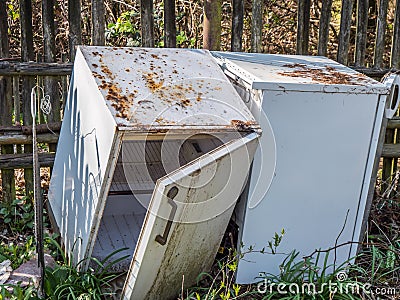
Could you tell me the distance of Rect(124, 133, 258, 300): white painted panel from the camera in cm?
224

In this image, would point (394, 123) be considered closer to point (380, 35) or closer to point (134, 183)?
point (380, 35)

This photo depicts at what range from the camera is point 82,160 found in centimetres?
277

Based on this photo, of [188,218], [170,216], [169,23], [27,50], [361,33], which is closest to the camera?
[170,216]

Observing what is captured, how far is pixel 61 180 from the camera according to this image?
3.22 m

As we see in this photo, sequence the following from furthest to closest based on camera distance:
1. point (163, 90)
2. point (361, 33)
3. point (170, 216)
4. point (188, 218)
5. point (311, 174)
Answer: point (361, 33), point (311, 174), point (163, 90), point (188, 218), point (170, 216)

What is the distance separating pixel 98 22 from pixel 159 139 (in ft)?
4.34

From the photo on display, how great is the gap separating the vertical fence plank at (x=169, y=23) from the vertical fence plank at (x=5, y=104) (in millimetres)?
1091

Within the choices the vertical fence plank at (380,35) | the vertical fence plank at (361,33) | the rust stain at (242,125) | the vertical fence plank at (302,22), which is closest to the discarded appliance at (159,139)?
the rust stain at (242,125)

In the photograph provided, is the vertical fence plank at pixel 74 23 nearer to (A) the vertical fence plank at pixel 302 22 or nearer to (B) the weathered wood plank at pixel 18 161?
(B) the weathered wood plank at pixel 18 161

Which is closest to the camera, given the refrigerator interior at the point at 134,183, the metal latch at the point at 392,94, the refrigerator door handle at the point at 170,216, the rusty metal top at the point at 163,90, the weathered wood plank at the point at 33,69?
the refrigerator door handle at the point at 170,216

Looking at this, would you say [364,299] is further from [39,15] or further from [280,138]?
[39,15]

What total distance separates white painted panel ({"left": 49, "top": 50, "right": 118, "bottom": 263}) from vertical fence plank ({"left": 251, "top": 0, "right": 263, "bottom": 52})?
1454 millimetres

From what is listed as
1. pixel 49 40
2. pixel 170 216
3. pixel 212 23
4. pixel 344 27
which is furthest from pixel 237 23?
pixel 170 216

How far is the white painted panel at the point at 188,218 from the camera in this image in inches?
88.2
